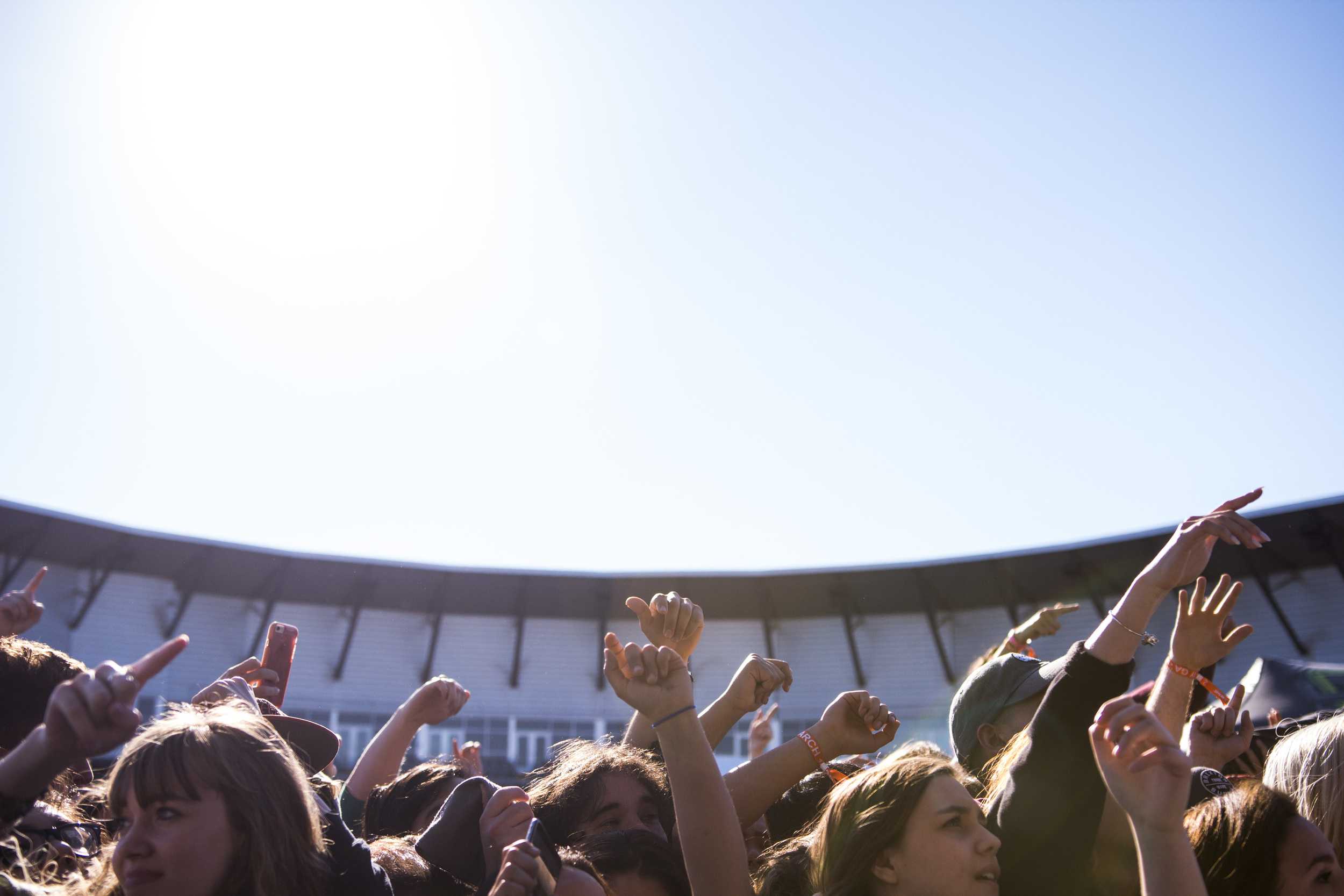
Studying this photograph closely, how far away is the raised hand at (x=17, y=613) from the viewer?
294 cm

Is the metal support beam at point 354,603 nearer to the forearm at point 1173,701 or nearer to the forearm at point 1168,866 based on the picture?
the forearm at point 1173,701

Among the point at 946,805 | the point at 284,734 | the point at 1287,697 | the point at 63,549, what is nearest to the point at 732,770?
the point at 946,805

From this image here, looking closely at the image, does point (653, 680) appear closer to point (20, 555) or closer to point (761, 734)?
point (761, 734)

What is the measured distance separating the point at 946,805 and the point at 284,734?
189 centimetres

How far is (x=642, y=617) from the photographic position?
2570 mm

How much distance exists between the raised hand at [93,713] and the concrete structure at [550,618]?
15396mm

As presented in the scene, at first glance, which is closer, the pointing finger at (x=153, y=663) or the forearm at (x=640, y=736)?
the pointing finger at (x=153, y=663)

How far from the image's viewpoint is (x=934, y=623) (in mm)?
17281

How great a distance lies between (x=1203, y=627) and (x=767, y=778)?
143cm

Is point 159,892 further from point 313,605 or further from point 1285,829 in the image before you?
point 313,605

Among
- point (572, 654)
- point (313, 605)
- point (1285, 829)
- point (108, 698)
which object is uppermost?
point (313, 605)

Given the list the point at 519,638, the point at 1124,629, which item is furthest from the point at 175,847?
the point at 519,638

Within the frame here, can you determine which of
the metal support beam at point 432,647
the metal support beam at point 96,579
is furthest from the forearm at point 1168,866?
the metal support beam at point 96,579

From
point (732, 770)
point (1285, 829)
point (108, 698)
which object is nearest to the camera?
point (108, 698)
